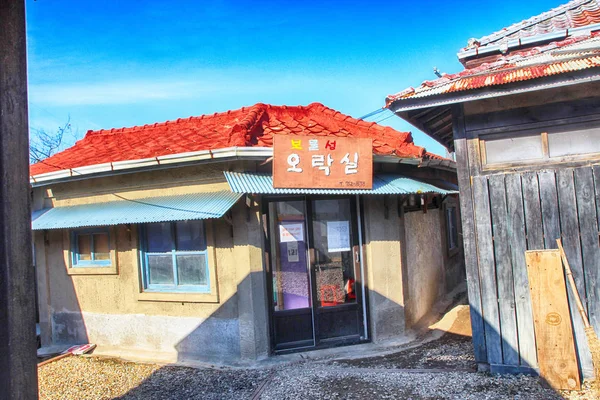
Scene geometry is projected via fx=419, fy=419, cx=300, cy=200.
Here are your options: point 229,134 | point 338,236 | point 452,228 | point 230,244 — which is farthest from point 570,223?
point 452,228

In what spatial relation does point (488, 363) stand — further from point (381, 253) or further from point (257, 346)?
point (257, 346)

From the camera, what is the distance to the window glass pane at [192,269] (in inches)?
271

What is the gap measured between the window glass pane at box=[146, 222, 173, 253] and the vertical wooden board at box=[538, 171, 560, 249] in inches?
220

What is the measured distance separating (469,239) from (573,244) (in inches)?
44.1

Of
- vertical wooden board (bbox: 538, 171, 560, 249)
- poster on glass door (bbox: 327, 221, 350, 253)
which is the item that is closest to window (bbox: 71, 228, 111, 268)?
poster on glass door (bbox: 327, 221, 350, 253)

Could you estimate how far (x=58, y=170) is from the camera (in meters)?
7.31

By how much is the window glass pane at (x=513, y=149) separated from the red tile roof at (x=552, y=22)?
141 centimetres

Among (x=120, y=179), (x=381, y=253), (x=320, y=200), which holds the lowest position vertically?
(x=381, y=253)

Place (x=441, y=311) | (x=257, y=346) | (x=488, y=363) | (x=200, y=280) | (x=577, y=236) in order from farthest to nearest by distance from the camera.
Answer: (x=441, y=311) → (x=200, y=280) → (x=257, y=346) → (x=488, y=363) → (x=577, y=236)

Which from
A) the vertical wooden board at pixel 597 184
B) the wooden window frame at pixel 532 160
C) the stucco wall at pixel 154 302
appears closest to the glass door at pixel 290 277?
the stucco wall at pixel 154 302

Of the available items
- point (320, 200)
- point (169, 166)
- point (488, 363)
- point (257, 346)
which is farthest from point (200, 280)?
point (488, 363)

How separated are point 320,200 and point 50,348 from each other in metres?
5.90

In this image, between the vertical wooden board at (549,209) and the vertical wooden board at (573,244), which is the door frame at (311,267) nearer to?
the vertical wooden board at (549,209)

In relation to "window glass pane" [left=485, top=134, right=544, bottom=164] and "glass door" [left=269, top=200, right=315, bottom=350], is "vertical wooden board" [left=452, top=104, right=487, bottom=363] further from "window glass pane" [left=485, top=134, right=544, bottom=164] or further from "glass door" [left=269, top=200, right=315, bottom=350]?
"glass door" [left=269, top=200, right=315, bottom=350]
